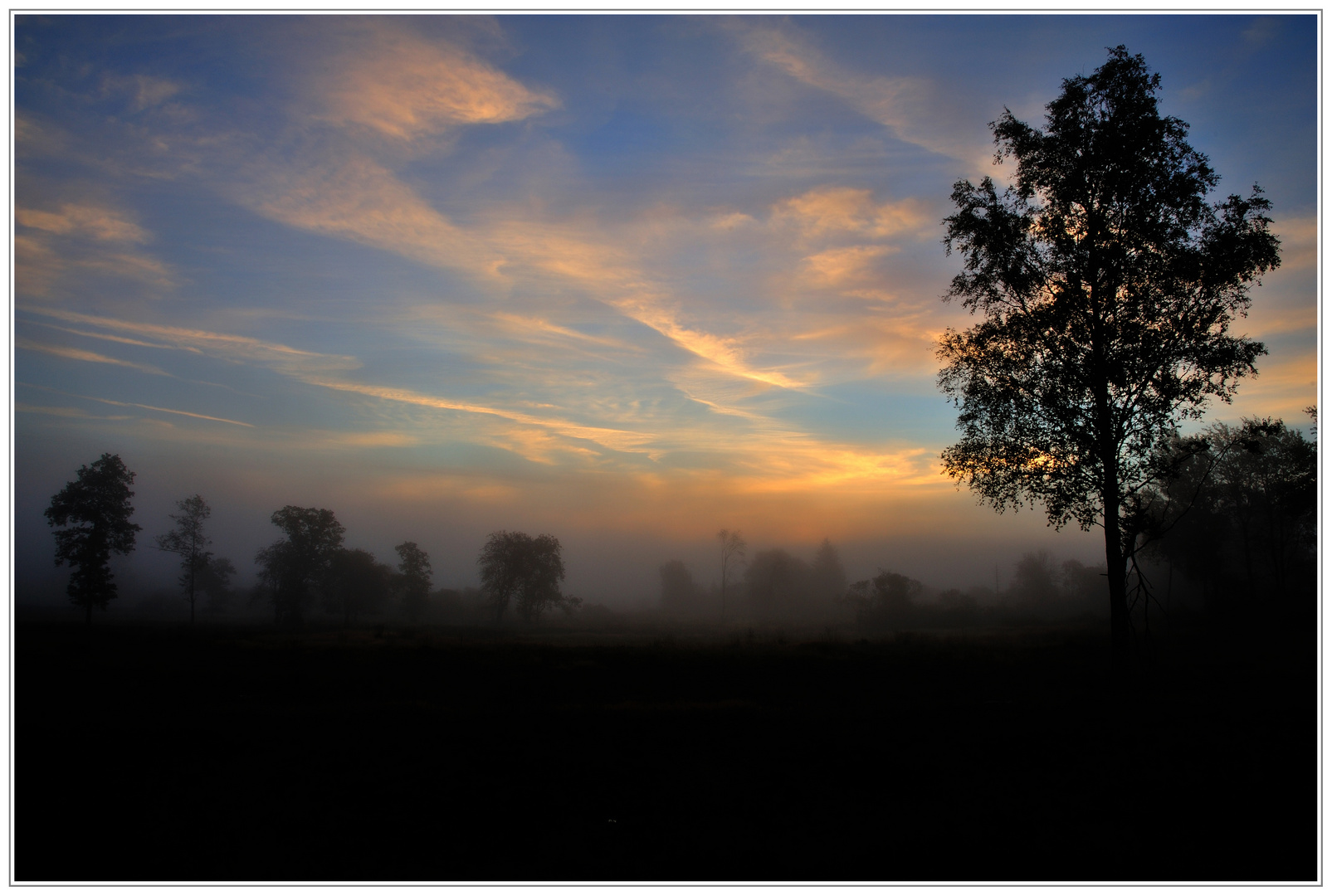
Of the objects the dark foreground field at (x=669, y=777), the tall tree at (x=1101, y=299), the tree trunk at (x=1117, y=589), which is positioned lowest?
the dark foreground field at (x=669, y=777)

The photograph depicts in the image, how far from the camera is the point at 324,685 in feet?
57.1

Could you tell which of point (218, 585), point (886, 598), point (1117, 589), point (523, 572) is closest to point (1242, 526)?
point (886, 598)

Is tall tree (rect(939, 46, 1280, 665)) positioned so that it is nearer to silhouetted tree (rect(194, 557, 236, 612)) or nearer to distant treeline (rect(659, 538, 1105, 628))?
distant treeline (rect(659, 538, 1105, 628))

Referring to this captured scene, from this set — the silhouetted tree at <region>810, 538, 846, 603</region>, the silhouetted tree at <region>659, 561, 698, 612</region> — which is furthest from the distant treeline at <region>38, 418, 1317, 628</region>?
the silhouetted tree at <region>659, 561, 698, 612</region>

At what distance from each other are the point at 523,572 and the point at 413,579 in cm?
1473

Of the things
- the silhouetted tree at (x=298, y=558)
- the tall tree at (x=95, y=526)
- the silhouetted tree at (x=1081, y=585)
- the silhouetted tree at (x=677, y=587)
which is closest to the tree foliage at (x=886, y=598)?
the silhouetted tree at (x=1081, y=585)

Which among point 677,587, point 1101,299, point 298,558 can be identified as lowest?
point 677,587

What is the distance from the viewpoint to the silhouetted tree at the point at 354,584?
2549 inches

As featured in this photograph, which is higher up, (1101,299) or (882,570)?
(1101,299)

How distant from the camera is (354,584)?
220ft

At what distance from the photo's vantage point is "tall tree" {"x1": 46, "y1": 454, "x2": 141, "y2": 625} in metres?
41.1

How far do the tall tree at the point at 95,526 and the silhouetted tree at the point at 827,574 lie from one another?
347ft

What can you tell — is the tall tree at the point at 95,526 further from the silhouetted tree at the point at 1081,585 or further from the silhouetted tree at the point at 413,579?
the silhouetted tree at the point at 1081,585

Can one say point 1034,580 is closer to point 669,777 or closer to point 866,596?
point 866,596
